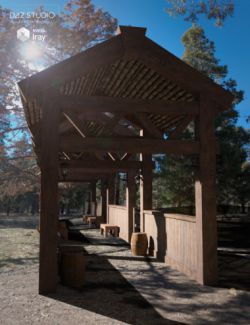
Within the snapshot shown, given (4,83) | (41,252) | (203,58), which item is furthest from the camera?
(203,58)

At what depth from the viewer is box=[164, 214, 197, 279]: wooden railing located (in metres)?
8.69

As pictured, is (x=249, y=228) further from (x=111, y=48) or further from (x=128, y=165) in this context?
(x=111, y=48)

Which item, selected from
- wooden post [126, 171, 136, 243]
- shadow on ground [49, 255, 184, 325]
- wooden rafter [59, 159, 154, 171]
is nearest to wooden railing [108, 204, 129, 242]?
wooden post [126, 171, 136, 243]

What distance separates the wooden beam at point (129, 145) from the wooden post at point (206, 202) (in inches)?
12.0

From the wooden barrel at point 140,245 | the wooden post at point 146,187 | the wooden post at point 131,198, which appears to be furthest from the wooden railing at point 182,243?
the wooden post at point 131,198

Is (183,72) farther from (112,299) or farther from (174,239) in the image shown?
(112,299)

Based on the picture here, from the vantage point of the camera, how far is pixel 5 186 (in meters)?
31.6

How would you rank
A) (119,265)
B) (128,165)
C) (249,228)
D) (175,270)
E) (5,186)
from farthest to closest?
(5,186) < (249,228) < (128,165) < (119,265) < (175,270)

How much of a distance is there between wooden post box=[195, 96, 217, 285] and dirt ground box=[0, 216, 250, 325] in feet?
1.57

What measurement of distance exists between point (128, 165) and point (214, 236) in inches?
228

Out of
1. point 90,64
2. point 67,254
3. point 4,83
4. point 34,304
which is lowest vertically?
point 34,304

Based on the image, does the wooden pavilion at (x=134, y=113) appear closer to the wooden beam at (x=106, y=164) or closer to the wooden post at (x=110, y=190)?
the wooden beam at (x=106, y=164)

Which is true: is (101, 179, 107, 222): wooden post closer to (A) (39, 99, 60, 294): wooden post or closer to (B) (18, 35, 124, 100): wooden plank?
(B) (18, 35, 124, 100): wooden plank

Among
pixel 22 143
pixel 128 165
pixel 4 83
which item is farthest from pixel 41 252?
pixel 22 143
